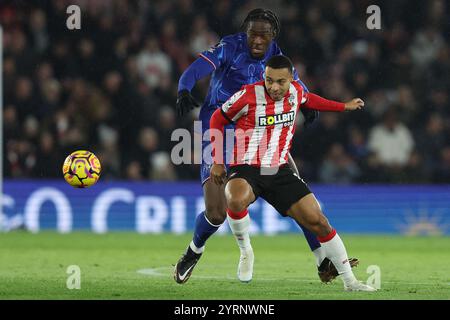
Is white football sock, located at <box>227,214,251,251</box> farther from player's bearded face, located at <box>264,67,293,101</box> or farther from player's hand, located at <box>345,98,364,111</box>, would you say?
player's hand, located at <box>345,98,364,111</box>

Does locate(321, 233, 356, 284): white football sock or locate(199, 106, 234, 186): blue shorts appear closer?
locate(321, 233, 356, 284): white football sock

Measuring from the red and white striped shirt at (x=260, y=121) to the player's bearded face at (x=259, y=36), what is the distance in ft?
1.76

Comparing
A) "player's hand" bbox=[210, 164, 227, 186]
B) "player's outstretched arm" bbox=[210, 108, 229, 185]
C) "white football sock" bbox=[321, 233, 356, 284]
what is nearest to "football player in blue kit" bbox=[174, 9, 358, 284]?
"player's outstretched arm" bbox=[210, 108, 229, 185]

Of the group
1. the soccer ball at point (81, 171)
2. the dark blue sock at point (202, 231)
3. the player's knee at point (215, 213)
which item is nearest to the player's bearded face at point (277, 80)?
the player's knee at point (215, 213)

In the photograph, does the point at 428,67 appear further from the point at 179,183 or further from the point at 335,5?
the point at 179,183

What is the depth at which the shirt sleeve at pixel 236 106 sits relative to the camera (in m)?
7.96

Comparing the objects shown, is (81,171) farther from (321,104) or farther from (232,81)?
(321,104)

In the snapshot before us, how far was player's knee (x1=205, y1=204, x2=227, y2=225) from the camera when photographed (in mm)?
8695

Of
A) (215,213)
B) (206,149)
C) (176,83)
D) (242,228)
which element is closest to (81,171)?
(206,149)

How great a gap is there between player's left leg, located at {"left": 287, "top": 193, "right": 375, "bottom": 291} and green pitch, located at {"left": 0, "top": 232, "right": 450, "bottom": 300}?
131 mm

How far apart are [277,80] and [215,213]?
1466mm

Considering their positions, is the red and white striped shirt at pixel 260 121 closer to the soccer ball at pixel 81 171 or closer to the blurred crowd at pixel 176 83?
the soccer ball at pixel 81 171

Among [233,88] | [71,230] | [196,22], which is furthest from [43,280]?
[196,22]

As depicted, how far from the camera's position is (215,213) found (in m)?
8.70
